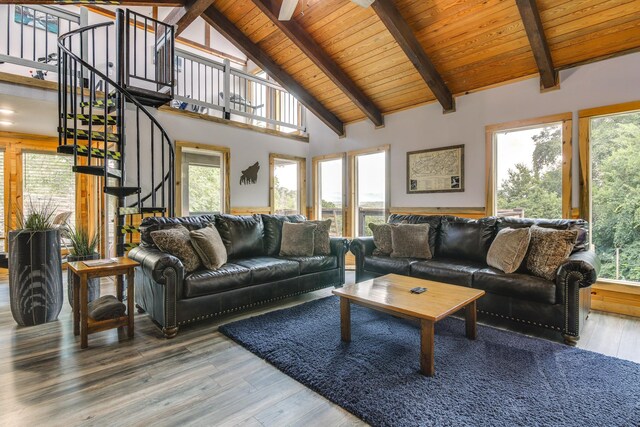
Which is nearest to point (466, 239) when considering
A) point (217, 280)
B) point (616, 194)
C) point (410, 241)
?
point (410, 241)

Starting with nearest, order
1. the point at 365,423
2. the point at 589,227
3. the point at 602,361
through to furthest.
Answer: the point at 365,423, the point at 602,361, the point at 589,227

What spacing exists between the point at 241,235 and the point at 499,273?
2.72 metres

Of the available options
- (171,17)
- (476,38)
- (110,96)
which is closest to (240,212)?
(110,96)

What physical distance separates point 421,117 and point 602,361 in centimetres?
374

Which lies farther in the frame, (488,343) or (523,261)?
(523,261)

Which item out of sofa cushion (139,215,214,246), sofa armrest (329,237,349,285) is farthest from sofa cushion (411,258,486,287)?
sofa cushion (139,215,214,246)

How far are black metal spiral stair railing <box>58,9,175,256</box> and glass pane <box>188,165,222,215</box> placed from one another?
64 centimetres

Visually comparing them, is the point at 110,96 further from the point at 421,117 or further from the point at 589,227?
the point at 589,227

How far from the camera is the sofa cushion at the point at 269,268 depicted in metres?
3.20

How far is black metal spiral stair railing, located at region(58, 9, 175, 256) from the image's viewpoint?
346 centimetres

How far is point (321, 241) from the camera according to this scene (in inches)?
157

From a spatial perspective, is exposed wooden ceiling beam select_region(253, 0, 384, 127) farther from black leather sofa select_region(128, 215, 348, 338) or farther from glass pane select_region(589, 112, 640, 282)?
glass pane select_region(589, 112, 640, 282)

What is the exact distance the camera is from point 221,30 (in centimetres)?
457

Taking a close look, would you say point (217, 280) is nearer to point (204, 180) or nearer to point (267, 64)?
point (204, 180)
